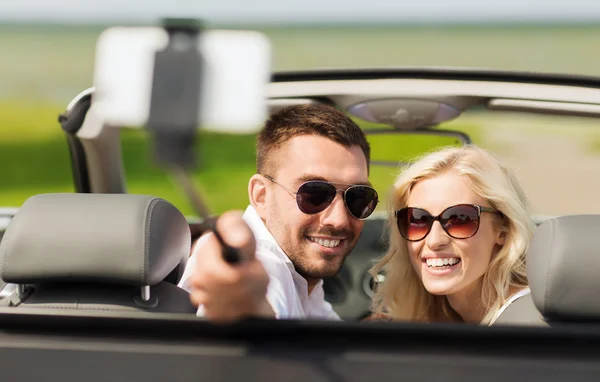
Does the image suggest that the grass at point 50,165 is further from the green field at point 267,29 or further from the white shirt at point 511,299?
the white shirt at point 511,299

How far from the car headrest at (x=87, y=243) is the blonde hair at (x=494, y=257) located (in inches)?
39.6

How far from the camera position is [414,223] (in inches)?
93.0

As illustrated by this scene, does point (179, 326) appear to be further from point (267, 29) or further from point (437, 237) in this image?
point (267, 29)

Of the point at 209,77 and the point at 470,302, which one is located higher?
the point at 209,77

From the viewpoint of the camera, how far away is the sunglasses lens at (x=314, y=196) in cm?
214

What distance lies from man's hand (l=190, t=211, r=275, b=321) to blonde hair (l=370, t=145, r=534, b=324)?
105cm

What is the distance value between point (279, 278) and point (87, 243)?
22.7 inches

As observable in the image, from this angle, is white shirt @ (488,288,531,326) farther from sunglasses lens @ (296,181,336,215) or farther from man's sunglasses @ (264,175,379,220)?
sunglasses lens @ (296,181,336,215)

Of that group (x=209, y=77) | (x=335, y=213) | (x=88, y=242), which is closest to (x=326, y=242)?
(x=335, y=213)

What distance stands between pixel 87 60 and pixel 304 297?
1514 inches

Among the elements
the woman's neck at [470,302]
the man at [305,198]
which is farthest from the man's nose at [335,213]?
the woman's neck at [470,302]

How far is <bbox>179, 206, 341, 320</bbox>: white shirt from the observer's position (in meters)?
1.88

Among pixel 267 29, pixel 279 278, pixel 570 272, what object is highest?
pixel 267 29

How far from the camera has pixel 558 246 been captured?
5.09 feet
